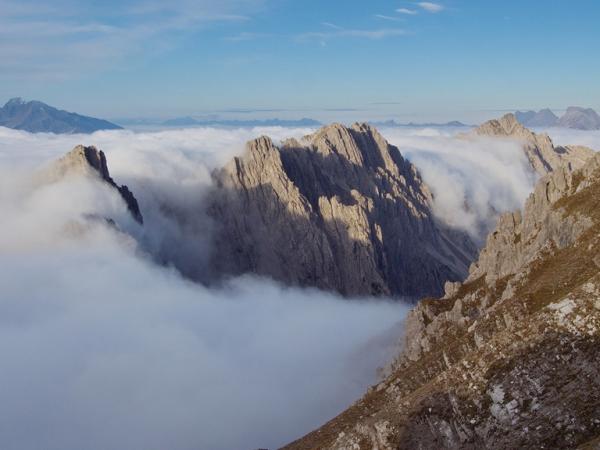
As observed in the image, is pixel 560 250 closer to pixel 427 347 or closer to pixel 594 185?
pixel 594 185

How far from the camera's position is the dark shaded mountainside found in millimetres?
59625

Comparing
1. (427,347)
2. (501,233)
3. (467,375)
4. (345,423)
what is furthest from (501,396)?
(501,233)

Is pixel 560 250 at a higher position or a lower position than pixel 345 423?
higher

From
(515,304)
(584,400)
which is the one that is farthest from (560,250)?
(584,400)

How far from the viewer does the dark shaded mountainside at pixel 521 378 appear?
59.6m

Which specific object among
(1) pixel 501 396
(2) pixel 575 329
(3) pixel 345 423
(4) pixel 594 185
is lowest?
(3) pixel 345 423

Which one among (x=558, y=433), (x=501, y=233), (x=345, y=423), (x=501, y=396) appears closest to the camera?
(x=558, y=433)

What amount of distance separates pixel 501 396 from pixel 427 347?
57034 mm

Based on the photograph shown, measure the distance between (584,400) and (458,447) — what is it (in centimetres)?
1412

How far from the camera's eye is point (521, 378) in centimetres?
6456

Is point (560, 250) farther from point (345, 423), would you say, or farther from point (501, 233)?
point (501, 233)

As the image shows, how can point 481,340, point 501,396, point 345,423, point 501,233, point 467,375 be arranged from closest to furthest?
point 501,396 < point 467,375 < point 481,340 < point 345,423 < point 501,233

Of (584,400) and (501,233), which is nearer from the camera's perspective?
(584,400)

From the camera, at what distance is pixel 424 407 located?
234 feet
